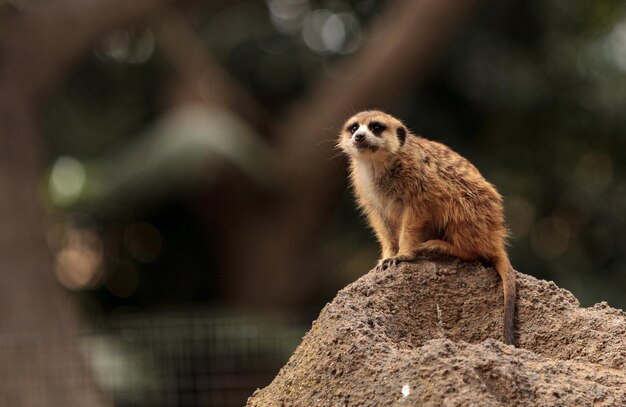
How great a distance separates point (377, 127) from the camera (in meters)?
4.03

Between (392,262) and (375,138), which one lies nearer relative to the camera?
(392,262)

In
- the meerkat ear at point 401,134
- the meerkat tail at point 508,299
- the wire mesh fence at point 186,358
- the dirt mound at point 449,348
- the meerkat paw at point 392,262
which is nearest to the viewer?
the dirt mound at point 449,348

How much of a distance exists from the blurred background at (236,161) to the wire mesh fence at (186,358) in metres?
0.02

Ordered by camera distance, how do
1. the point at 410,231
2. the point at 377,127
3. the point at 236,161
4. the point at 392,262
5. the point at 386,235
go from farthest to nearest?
1. the point at 236,161
2. the point at 377,127
3. the point at 386,235
4. the point at 410,231
5. the point at 392,262

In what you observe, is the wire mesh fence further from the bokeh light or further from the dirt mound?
the dirt mound

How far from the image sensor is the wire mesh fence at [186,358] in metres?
7.61

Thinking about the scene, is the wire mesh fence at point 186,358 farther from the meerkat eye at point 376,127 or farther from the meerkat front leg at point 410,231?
the meerkat front leg at point 410,231

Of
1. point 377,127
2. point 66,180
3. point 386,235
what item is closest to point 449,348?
point 386,235

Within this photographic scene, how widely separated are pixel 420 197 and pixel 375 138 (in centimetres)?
34

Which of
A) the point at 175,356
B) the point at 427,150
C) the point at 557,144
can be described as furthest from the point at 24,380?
the point at 557,144

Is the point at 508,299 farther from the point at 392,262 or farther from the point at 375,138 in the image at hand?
the point at 375,138

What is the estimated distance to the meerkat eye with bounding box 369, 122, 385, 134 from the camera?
400 centimetres

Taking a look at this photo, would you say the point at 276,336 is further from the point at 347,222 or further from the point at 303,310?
the point at 347,222

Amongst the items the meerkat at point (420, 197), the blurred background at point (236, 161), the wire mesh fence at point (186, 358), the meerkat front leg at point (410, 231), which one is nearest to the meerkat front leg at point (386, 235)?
the meerkat at point (420, 197)
